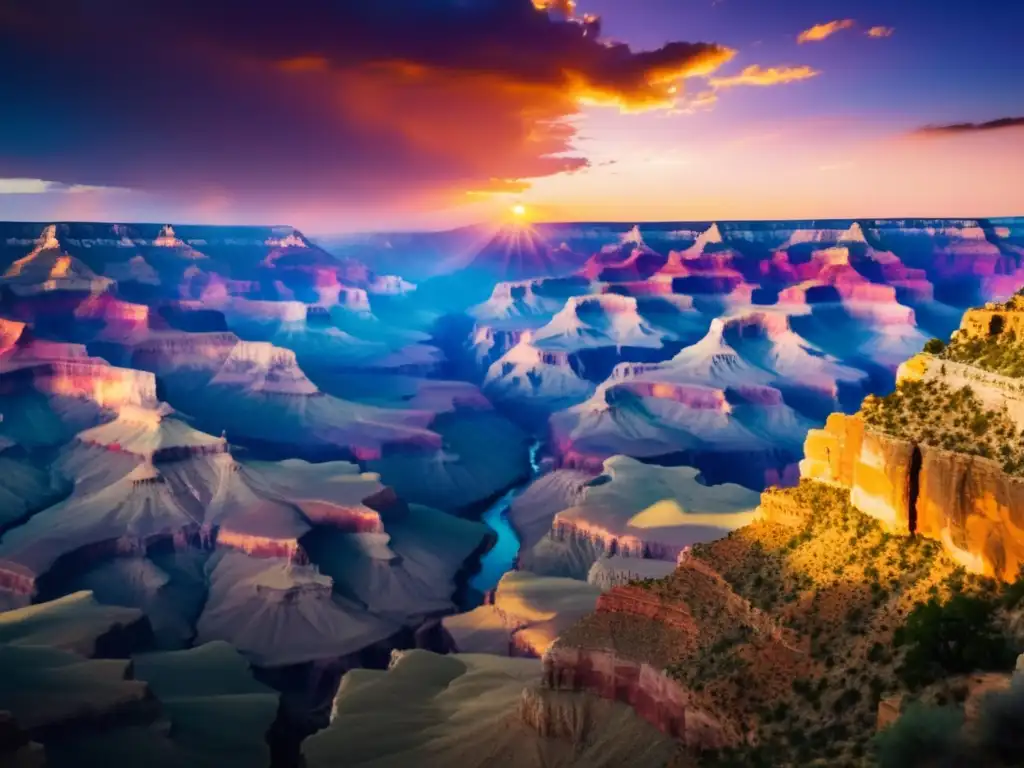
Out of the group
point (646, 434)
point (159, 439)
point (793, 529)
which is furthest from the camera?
point (646, 434)

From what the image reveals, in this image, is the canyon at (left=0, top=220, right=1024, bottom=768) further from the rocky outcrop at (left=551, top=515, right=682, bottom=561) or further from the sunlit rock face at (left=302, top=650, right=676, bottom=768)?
the rocky outcrop at (left=551, top=515, right=682, bottom=561)

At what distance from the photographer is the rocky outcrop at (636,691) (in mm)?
23906

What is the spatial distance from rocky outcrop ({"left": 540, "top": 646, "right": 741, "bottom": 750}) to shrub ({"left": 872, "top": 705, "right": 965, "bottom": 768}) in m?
7.36

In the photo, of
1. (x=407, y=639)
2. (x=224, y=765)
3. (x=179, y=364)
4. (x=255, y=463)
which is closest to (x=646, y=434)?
(x=255, y=463)

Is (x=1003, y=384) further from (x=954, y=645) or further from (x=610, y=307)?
(x=610, y=307)

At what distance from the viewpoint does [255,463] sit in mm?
84188

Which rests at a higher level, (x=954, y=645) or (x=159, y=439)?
(x=954, y=645)

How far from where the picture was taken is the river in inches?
2834

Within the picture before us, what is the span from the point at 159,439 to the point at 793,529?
67.4 m

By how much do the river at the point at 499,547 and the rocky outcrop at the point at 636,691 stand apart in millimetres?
35443

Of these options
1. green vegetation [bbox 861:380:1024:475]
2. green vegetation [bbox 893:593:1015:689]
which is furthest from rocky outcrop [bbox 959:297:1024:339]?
green vegetation [bbox 893:593:1015:689]

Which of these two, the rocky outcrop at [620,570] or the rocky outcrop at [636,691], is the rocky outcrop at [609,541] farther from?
the rocky outcrop at [636,691]

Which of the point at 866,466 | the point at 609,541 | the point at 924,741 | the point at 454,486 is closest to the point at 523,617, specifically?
the point at 609,541

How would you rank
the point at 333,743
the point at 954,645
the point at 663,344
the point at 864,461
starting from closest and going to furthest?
the point at 954,645, the point at 864,461, the point at 333,743, the point at 663,344
